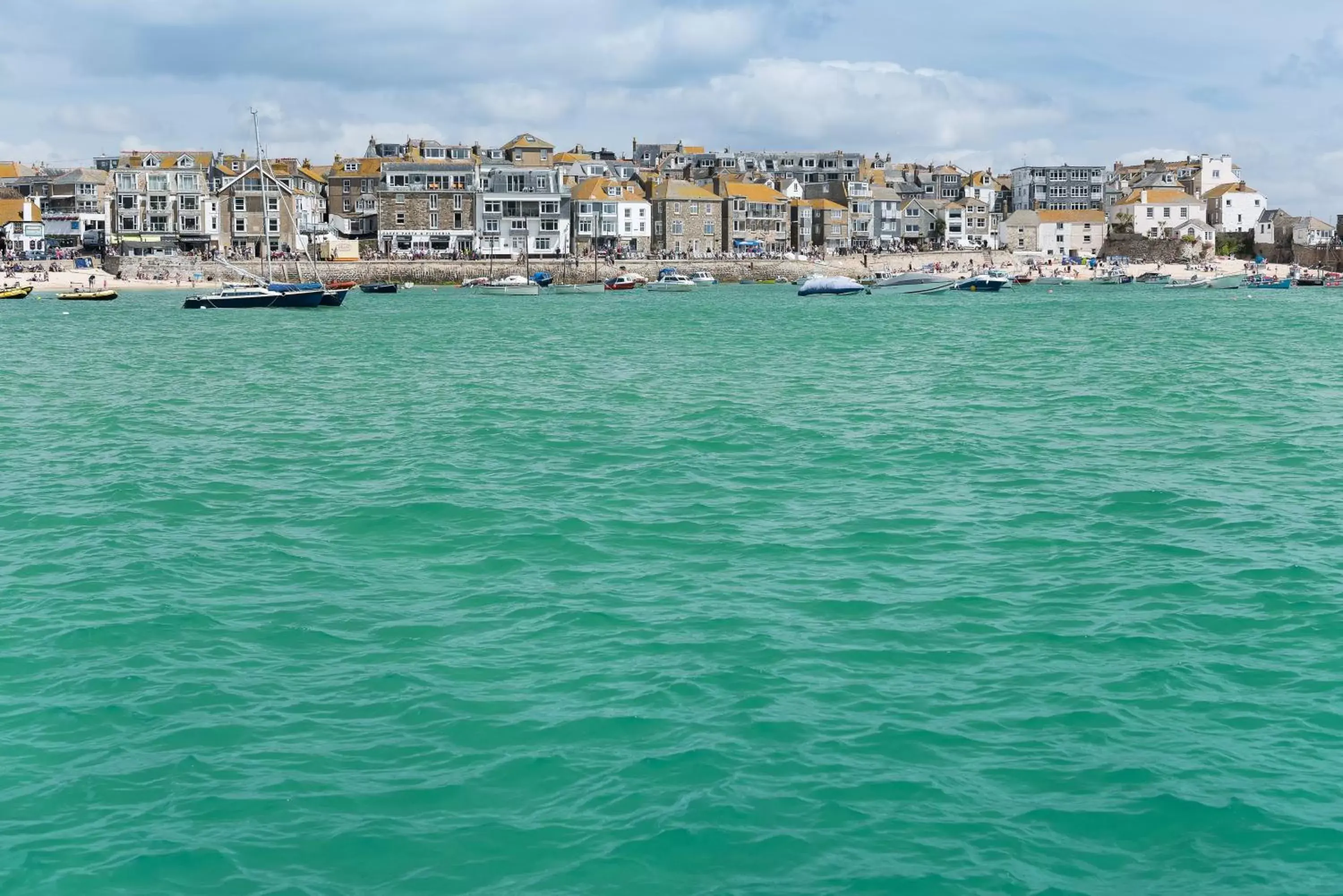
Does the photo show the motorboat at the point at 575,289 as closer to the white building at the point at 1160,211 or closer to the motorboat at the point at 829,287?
the motorboat at the point at 829,287

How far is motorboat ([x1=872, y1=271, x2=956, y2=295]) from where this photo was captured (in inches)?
4387

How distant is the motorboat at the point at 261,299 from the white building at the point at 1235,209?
375ft

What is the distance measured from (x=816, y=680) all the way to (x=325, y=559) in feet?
23.3

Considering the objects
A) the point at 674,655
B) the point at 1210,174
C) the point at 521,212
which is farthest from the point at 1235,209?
the point at 674,655

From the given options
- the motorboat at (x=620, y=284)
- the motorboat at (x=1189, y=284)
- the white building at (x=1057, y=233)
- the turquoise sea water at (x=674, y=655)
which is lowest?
the turquoise sea water at (x=674, y=655)

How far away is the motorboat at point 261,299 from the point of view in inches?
3295

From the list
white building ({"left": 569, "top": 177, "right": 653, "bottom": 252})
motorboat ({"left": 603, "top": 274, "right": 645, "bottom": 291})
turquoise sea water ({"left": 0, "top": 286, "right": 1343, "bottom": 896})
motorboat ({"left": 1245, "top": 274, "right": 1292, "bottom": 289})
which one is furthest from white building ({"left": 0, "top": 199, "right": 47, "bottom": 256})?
motorboat ({"left": 1245, "top": 274, "right": 1292, "bottom": 289})

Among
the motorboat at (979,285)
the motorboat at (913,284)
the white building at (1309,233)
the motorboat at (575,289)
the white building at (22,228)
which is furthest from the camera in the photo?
the white building at (1309,233)

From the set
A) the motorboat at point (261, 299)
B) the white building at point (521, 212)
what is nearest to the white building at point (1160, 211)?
the white building at point (521, 212)

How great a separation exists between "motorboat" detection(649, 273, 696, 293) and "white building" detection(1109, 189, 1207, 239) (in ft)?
213

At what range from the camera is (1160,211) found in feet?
516

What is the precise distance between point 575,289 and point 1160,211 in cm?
7930

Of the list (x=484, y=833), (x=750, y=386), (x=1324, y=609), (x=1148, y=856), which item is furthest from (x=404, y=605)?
(x=750, y=386)

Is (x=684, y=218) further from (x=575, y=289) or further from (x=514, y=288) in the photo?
(x=514, y=288)
